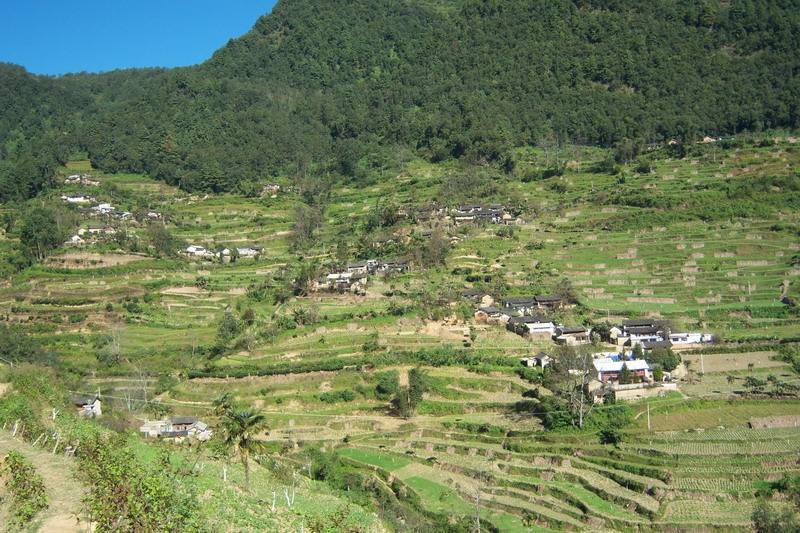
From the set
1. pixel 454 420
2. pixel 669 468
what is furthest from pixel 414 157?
pixel 669 468

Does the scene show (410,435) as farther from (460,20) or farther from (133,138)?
(460,20)

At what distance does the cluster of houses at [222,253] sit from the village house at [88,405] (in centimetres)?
3005

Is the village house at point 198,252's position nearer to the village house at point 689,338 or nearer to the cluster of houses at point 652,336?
the cluster of houses at point 652,336

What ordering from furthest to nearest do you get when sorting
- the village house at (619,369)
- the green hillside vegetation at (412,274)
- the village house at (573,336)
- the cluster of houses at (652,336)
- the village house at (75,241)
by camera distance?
the village house at (75,241)
the village house at (573,336)
the cluster of houses at (652,336)
the village house at (619,369)
the green hillside vegetation at (412,274)

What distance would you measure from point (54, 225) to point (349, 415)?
126 ft

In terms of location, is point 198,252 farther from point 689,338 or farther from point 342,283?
point 689,338

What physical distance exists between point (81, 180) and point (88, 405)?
57.5 m

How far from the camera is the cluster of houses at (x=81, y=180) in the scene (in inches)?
3627

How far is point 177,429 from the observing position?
133 ft

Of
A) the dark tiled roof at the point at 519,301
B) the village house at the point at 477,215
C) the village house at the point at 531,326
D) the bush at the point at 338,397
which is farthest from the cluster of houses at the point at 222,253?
the bush at the point at 338,397

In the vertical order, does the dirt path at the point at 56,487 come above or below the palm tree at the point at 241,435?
above

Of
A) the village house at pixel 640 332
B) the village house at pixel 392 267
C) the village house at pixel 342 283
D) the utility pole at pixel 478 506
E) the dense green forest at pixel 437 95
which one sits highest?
the dense green forest at pixel 437 95

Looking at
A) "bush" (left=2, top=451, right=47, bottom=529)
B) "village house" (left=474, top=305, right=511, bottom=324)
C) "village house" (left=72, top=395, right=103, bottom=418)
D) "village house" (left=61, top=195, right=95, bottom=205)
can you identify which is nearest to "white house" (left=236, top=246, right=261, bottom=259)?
"village house" (left=61, top=195, right=95, bottom=205)

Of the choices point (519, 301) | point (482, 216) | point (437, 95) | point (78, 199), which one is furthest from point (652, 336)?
point (437, 95)
